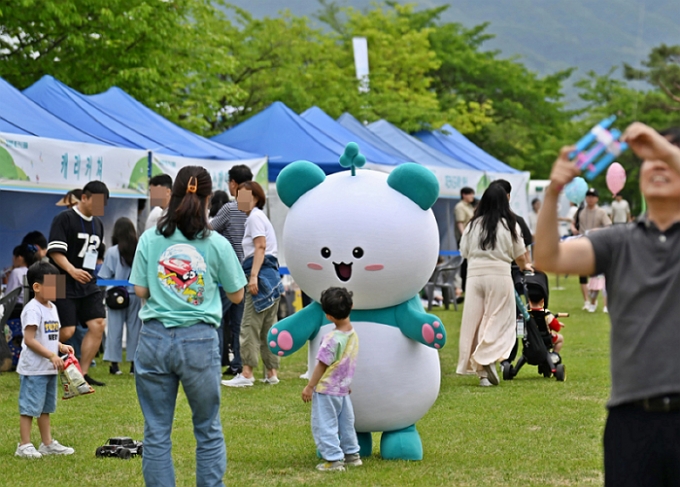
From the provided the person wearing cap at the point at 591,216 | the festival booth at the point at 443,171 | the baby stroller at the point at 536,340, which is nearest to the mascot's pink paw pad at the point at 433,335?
the baby stroller at the point at 536,340

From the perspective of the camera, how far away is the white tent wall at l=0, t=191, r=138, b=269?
13.3 metres

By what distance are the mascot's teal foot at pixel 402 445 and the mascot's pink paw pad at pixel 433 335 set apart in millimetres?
656

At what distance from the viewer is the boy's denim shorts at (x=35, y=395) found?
6.36 m

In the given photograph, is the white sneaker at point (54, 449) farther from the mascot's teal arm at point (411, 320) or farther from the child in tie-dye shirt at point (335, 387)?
the mascot's teal arm at point (411, 320)

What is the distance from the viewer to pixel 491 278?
32.3 ft

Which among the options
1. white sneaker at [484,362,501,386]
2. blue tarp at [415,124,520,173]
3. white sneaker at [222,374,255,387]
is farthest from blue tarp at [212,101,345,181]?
blue tarp at [415,124,520,173]

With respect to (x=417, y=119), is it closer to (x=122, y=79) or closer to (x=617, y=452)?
(x=122, y=79)

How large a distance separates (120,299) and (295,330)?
4.84 meters

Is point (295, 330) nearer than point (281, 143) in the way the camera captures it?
Yes

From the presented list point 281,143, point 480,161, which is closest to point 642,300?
point 281,143

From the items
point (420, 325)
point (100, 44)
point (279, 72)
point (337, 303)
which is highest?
point (279, 72)

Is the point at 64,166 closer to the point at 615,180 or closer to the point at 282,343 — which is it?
the point at 282,343

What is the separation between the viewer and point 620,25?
367cm

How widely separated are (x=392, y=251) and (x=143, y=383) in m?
2.00
